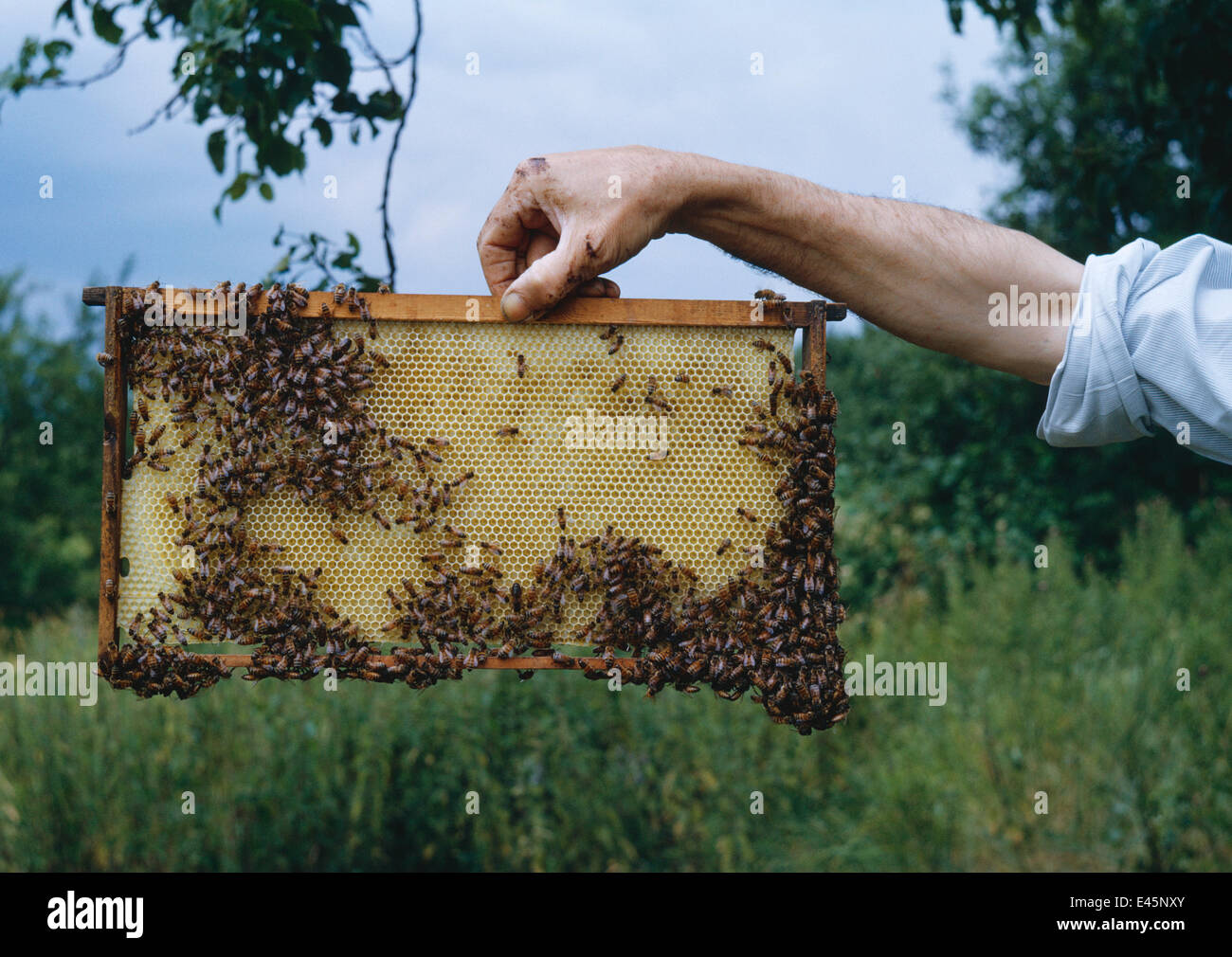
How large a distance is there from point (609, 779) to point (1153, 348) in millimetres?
5389

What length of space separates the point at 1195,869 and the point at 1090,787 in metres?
0.80

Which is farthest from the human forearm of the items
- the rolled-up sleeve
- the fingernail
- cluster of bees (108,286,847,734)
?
the fingernail

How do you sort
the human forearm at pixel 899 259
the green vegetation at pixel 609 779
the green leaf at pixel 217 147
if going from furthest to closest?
the green vegetation at pixel 609 779, the green leaf at pixel 217 147, the human forearm at pixel 899 259

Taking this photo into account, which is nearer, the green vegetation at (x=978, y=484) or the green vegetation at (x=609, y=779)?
the green vegetation at (x=609, y=779)

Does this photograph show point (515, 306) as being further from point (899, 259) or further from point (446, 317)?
point (899, 259)

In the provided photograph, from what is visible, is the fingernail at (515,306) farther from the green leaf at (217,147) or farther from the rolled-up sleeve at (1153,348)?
the green leaf at (217,147)

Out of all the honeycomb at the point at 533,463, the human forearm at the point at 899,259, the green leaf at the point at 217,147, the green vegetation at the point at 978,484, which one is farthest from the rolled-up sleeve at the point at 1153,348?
the green vegetation at the point at 978,484

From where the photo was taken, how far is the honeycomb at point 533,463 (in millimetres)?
3154

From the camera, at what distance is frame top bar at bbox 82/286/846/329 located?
10.2 ft

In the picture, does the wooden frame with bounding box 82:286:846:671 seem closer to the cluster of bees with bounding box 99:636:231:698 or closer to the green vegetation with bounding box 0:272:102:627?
the cluster of bees with bounding box 99:636:231:698

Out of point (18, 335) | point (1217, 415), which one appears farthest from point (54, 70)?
point (18, 335)

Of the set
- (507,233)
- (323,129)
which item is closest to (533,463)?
(507,233)

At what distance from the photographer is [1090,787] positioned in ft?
23.3

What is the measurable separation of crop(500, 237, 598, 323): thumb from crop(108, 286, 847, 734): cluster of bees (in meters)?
0.21
